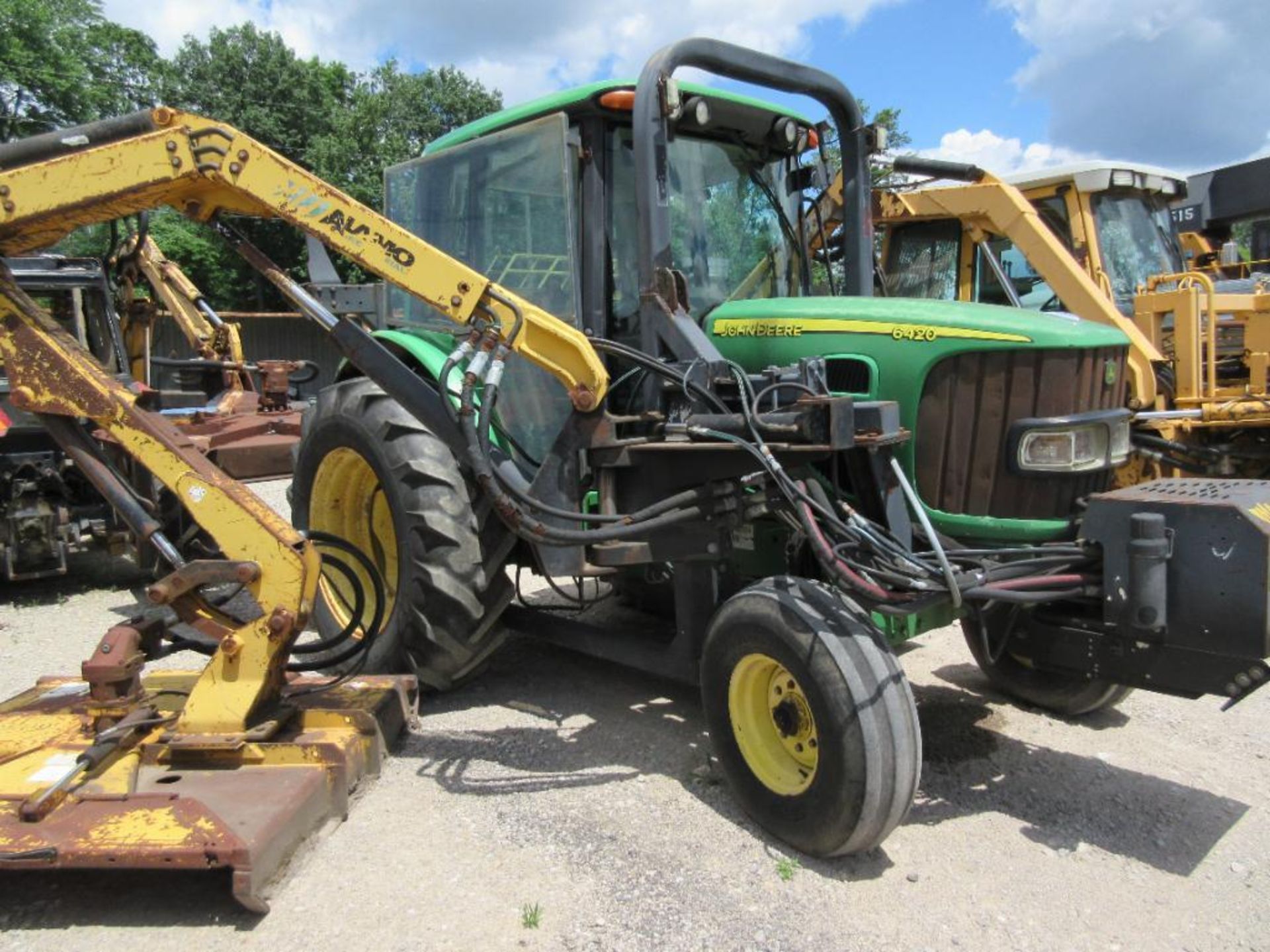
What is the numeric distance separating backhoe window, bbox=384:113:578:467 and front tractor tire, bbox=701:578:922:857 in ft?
4.41

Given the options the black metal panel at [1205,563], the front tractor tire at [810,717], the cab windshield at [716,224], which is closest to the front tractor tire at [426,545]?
the cab windshield at [716,224]

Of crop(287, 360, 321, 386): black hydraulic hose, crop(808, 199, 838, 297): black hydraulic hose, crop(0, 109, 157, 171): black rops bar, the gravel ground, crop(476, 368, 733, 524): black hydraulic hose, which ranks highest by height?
crop(0, 109, 157, 171): black rops bar

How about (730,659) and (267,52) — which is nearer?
(730,659)

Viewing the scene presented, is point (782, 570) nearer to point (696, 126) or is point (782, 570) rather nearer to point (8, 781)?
point (696, 126)

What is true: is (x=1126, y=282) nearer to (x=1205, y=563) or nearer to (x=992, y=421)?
(x=992, y=421)

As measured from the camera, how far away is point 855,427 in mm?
3107

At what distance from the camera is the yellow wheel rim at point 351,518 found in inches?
182

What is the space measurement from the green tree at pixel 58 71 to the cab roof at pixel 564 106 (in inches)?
944

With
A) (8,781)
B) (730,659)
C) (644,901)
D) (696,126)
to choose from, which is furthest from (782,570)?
(8,781)

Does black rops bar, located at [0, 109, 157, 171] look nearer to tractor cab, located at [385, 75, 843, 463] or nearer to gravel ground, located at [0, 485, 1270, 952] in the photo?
tractor cab, located at [385, 75, 843, 463]

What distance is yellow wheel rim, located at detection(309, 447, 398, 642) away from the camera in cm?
462

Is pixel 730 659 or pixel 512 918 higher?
pixel 730 659

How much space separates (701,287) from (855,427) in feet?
4.09

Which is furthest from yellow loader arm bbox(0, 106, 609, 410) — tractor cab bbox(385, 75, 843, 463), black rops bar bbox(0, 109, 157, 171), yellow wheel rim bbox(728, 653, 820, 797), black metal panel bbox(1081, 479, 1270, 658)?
black metal panel bbox(1081, 479, 1270, 658)
